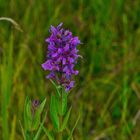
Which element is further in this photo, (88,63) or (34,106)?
(88,63)

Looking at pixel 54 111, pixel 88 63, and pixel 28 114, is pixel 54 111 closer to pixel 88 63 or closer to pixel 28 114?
pixel 28 114

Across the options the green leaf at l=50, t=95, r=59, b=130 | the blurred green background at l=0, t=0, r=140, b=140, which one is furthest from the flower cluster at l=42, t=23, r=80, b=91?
the blurred green background at l=0, t=0, r=140, b=140

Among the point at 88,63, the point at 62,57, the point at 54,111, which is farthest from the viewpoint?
the point at 88,63

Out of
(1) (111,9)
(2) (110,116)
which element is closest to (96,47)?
(1) (111,9)

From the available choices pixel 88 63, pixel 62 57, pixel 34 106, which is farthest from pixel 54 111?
pixel 88 63

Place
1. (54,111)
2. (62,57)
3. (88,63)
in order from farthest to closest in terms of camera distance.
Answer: (88,63), (54,111), (62,57)

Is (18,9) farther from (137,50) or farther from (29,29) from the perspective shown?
(137,50)

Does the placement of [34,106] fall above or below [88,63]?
below
